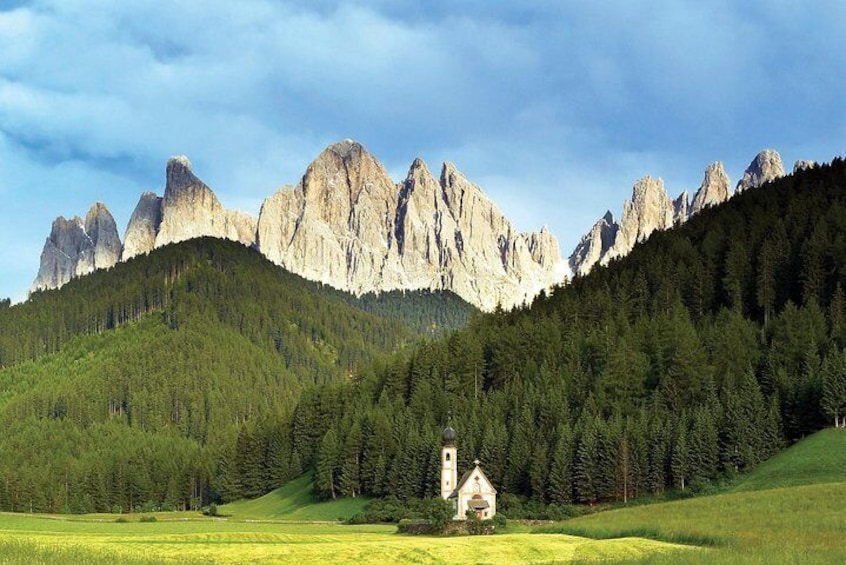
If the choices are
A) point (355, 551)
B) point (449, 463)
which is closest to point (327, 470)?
point (449, 463)

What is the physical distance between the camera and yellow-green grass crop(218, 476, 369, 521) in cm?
11012

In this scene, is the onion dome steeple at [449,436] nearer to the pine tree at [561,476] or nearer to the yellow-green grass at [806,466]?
the pine tree at [561,476]

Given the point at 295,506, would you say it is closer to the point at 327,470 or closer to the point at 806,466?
the point at 327,470

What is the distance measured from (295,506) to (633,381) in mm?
51954

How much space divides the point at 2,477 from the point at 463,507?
105 m

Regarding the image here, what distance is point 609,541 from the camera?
57.3 metres

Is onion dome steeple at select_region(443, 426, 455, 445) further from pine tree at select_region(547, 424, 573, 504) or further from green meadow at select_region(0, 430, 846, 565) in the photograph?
green meadow at select_region(0, 430, 846, 565)

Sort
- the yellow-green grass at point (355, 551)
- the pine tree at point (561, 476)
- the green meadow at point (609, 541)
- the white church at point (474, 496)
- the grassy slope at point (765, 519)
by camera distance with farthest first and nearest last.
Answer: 1. the pine tree at point (561, 476)
2. the white church at point (474, 496)
3. the grassy slope at point (765, 519)
4. the green meadow at point (609, 541)
5. the yellow-green grass at point (355, 551)

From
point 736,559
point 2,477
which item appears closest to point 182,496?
point 2,477

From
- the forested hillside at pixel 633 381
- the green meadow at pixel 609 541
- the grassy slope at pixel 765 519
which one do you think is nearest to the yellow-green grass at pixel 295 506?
the forested hillside at pixel 633 381

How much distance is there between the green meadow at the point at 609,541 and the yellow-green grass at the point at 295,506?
22526 mm

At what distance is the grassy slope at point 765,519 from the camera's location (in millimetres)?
44500

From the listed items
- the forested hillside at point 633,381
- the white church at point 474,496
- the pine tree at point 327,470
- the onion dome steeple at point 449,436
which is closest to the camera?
the white church at point 474,496

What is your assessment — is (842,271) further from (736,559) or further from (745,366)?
(736,559)
